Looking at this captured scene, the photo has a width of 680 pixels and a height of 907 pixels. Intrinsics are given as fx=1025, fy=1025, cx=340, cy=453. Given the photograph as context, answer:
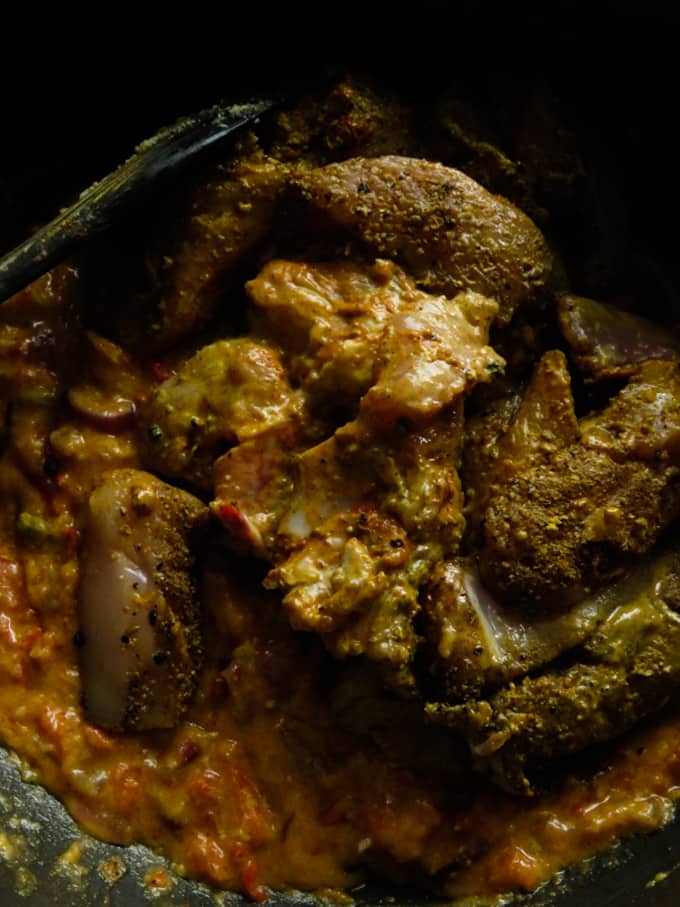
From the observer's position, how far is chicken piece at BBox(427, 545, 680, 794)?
274 centimetres

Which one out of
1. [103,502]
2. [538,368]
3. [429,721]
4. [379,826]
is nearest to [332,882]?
[379,826]

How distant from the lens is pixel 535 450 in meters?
2.93

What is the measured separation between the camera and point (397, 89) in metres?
3.41

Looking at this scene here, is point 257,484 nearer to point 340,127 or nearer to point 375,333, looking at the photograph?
point 375,333

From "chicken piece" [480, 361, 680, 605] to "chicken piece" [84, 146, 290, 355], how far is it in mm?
1091

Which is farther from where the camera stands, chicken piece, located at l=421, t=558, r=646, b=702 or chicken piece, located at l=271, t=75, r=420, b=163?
chicken piece, located at l=271, t=75, r=420, b=163

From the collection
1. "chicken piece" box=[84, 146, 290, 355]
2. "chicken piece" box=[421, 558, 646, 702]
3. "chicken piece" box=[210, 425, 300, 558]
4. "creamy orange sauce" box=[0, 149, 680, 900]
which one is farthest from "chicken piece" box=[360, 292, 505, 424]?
"creamy orange sauce" box=[0, 149, 680, 900]

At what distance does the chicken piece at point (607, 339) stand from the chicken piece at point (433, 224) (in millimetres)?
165

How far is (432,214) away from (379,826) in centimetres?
178

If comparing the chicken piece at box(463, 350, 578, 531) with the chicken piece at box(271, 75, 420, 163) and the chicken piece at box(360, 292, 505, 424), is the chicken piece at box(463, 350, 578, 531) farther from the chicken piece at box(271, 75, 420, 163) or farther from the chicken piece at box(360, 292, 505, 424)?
the chicken piece at box(271, 75, 420, 163)

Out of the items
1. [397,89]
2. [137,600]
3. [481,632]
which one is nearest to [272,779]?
[137,600]

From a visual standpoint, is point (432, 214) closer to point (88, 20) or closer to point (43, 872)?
point (88, 20)

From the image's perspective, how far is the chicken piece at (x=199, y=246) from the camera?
123 inches

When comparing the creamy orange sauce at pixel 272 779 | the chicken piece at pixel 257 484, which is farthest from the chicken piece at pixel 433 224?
the creamy orange sauce at pixel 272 779
